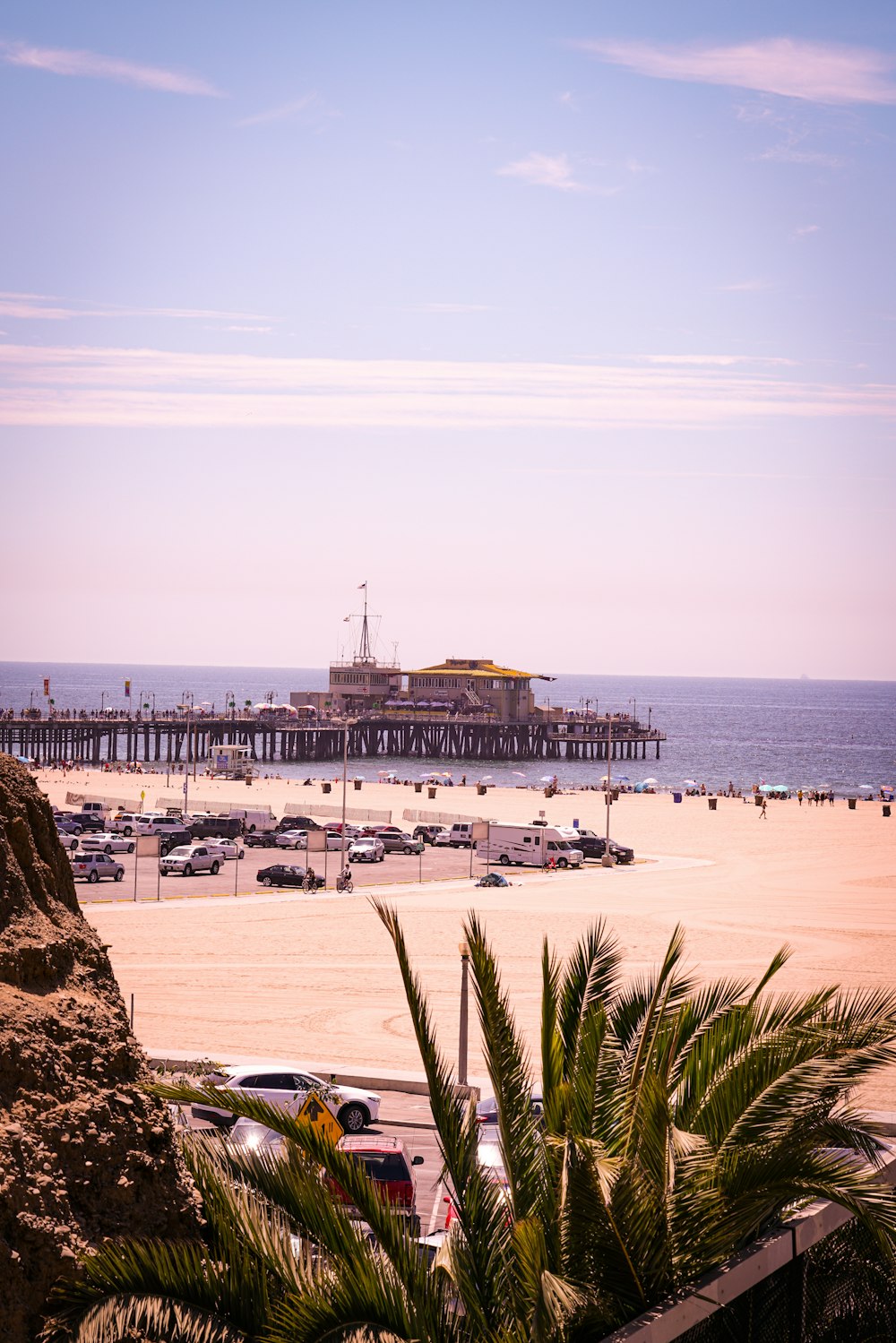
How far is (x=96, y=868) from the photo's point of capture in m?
45.9

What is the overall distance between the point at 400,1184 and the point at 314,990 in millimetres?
14351

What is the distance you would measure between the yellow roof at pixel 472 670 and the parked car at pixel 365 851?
91145mm

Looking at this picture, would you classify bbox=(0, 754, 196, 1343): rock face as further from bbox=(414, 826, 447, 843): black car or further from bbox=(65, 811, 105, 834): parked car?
bbox=(65, 811, 105, 834): parked car

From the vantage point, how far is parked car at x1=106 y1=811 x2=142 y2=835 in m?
57.3

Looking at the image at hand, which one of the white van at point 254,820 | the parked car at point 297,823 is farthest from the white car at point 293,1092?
the parked car at point 297,823

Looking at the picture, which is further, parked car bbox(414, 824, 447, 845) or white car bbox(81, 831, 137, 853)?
parked car bbox(414, 824, 447, 845)

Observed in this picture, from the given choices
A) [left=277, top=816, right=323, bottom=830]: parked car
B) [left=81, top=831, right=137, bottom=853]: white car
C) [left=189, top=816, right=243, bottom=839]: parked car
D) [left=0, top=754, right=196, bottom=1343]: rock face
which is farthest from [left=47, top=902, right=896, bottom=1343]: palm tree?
[left=277, top=816, right=323, bottom=830]: parked car

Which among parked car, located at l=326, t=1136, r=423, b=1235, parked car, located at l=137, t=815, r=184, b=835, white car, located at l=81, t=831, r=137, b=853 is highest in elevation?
parked car, located at l=326, t=1136, r=423, b=1235

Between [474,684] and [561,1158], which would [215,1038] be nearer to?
[561,1158]

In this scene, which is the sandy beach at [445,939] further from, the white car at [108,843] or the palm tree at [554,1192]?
the palm tree at [554,1192]

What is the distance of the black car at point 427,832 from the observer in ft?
193

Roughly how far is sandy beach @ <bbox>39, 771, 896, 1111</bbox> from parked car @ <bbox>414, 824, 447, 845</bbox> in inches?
344

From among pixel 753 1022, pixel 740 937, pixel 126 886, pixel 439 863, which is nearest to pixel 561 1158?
pixel 753 1022

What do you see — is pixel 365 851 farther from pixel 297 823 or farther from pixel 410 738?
pixel 410 738
